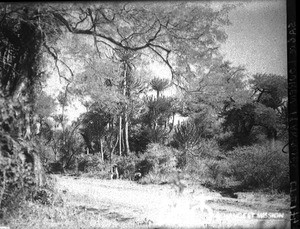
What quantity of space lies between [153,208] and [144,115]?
1043 mm

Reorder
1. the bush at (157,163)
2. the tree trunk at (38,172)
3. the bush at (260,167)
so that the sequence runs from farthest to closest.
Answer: the tree trunk at (38,172)
the bush at (157,163)
the bush at (260,167)

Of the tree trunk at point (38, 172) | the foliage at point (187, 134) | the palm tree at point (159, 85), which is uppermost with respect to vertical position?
the palm tree at point (159, 85)

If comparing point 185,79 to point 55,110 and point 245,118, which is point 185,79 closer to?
point 245,118

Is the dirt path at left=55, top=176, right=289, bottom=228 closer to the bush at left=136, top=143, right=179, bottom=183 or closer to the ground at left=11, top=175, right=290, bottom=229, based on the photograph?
the ground at left=11, top=175, right=290, bottom=229

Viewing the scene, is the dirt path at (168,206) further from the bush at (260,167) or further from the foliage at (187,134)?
the foliage at (187,134)

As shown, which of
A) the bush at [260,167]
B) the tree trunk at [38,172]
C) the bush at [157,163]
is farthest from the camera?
the tree trunk at [38,172]

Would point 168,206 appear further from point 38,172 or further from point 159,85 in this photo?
point 38,172

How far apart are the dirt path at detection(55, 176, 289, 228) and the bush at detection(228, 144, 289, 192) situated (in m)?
0.16

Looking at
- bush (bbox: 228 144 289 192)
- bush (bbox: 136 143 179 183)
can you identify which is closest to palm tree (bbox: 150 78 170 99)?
bush (bbox: 136 143 179 183)

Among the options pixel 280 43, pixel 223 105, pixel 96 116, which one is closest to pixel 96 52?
pixel 96 116

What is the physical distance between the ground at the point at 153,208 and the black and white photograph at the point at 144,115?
0.04ft

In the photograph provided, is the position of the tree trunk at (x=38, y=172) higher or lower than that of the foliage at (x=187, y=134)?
lower

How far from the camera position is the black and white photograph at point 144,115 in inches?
111

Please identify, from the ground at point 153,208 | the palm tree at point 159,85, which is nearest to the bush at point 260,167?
the ground at point 153,208
